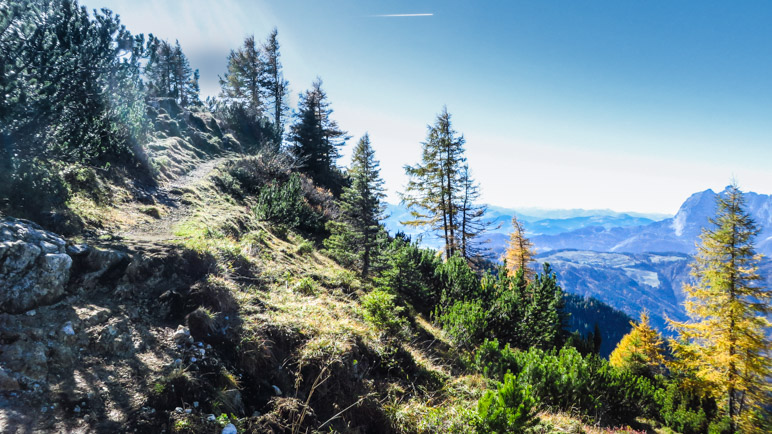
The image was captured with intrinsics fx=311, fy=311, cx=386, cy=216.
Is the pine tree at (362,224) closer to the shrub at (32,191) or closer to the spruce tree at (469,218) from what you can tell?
the shrub at (32,191)

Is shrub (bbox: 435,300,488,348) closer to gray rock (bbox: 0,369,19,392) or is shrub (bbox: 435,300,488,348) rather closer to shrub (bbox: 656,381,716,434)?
shrub (bbox: 656,381,716,434)

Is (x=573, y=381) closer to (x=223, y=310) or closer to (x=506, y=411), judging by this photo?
(x=506, y=411)

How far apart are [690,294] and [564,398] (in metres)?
19.9

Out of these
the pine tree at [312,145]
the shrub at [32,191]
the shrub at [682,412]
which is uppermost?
the pine tree at [312,145]

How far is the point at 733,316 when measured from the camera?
57.8 ft

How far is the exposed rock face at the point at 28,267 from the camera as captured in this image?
151 inches

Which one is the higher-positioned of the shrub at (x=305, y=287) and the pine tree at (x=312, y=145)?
the pine tree at (x=312, y=145)

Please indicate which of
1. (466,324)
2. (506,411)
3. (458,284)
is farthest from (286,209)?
(506,411)

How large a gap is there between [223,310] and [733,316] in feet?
85.2

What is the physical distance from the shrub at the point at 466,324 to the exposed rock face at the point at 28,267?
9449 mm

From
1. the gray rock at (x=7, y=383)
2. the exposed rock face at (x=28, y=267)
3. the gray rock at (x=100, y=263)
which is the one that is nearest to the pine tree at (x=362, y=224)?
the gray rock at (x=100, y=263)

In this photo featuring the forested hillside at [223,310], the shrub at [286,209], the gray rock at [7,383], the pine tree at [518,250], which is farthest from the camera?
the pine tree at [518,250]

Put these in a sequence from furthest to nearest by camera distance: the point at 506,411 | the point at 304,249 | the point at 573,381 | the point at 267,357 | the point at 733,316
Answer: the point at 733,316
the point at 304,249
the point at 573,381
the point at 267,357
the point at 506,411

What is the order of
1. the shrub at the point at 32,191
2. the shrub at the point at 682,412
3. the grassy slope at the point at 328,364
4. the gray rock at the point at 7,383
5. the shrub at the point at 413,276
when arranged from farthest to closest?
the shrub at the point at 413,276 → the shrub at the point at 682,412 → the shrub at the point at 32,191 → the grassy slope at the point at 328,364 → the gray rock at the point at 7,383
